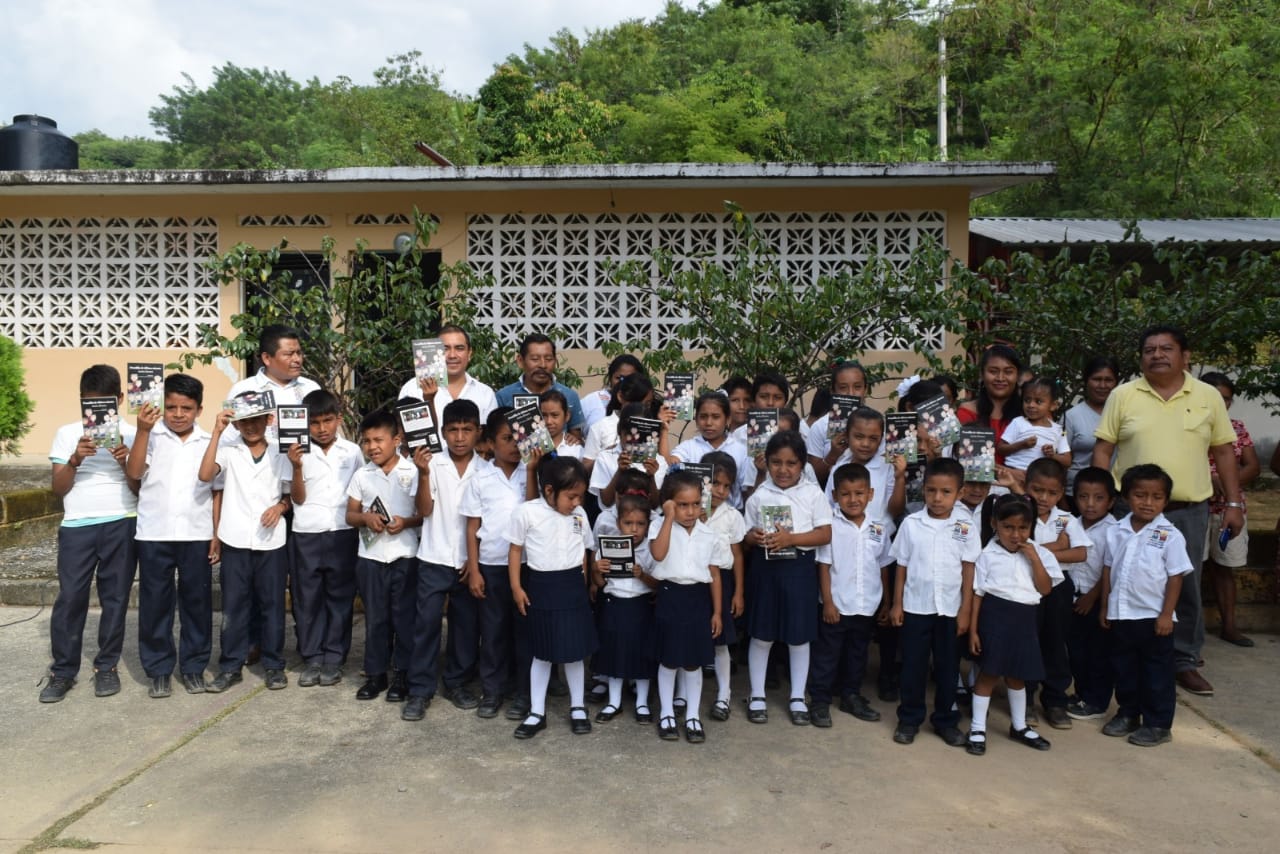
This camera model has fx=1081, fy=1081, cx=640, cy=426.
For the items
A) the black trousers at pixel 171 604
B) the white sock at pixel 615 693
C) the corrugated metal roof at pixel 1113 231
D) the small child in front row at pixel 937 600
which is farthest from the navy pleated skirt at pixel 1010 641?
the corrugated metal roof at pixel 1113 231

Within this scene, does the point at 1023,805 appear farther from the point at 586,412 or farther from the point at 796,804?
the point at 586,412

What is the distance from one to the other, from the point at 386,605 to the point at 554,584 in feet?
3.05

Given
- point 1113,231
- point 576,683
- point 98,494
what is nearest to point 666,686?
point 576,683

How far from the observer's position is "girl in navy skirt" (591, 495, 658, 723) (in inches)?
186

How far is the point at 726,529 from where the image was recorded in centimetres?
484

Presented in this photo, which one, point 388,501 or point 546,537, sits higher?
point 388,501

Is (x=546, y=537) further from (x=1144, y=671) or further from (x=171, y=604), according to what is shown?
(x=1144, y=671)

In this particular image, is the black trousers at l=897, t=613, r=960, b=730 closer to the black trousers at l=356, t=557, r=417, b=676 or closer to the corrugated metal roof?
the black trousers at l=356, t=557, r=417, b=676

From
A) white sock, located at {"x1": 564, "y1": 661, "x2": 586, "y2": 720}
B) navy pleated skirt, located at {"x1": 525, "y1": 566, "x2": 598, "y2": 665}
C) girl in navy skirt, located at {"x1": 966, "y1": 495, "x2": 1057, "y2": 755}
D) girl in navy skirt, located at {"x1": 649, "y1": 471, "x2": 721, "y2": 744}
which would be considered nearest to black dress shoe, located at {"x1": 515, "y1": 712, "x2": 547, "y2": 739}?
white sock, located at {"x1": 564, "y1": 661, "x2": 586, "y2": 720}

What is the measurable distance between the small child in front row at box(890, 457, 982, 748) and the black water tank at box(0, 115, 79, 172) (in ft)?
32.9

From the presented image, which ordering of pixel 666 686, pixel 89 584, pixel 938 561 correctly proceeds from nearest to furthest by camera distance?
pixel 938 561 < pixel 666 686 < pixel 89 584

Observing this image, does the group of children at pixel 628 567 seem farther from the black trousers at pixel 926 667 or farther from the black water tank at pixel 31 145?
the black water tank at pixel 31 145

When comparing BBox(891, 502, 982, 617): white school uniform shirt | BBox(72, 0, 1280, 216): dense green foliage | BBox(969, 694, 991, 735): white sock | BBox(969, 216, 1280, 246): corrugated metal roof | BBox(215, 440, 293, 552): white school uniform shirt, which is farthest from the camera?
BBox(72, 0, 1280, 216): dense green foliage

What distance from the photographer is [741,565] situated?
4.93 meters
